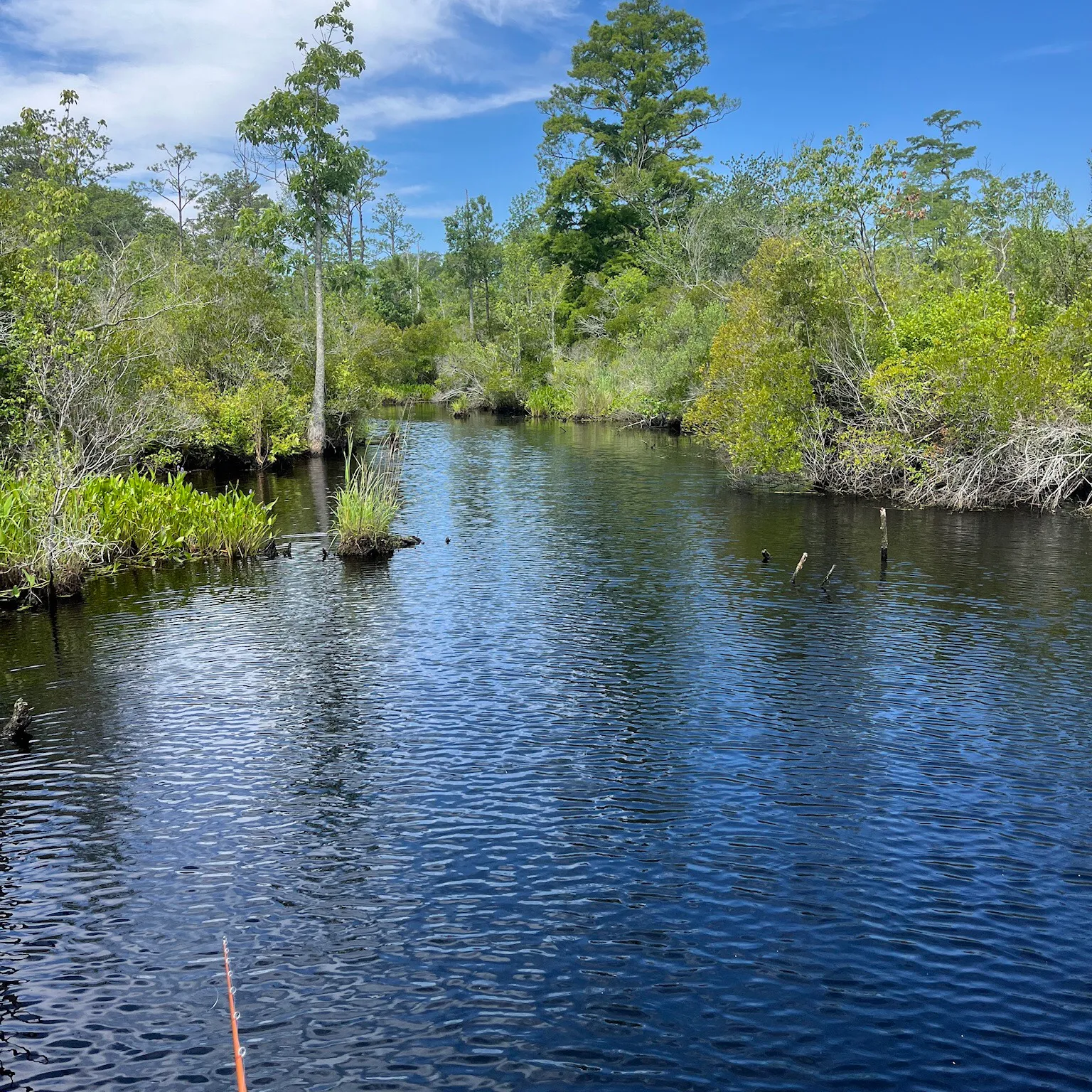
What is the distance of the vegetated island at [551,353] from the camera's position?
2231cm

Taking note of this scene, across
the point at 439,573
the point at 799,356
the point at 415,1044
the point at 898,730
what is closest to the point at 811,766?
the point at 898,730

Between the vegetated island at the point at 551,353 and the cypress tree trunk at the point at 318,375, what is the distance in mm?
131

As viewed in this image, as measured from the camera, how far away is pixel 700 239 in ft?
246

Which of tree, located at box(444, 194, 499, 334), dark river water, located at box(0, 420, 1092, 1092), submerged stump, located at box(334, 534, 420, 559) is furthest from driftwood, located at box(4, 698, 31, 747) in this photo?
tree, located at box(444, 194, 499, 334)

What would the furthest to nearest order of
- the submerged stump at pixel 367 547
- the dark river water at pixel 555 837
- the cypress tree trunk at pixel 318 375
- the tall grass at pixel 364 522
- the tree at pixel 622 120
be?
Result: 1. the tree at pixel 622 120
2. the cypress tree trunk at pixel 318 375
3. the submerged stump at pixel 367 547
4. the tall grass at pixel 364 522
5. the dark river water at pixel 555 837

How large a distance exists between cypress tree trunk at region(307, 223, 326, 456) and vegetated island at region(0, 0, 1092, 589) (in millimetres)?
131

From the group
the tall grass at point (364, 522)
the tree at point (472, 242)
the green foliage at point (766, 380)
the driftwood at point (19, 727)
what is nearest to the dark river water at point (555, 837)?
the driftwood at point (19, 727)

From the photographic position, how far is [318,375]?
48.3 m

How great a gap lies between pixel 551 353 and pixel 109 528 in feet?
205

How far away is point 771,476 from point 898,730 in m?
25.2

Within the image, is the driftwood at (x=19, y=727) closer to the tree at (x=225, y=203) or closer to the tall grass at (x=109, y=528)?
the tall grass at (x=109, y=528)

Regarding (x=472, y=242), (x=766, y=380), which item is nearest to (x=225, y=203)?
(x=472, y=242)

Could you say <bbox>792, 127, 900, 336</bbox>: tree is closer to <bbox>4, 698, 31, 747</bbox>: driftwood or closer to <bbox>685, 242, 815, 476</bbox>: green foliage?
<bbox>685, 242, 815, 476</bbox>: green foliage

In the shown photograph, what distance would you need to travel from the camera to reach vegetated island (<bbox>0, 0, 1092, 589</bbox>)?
73.2ft
